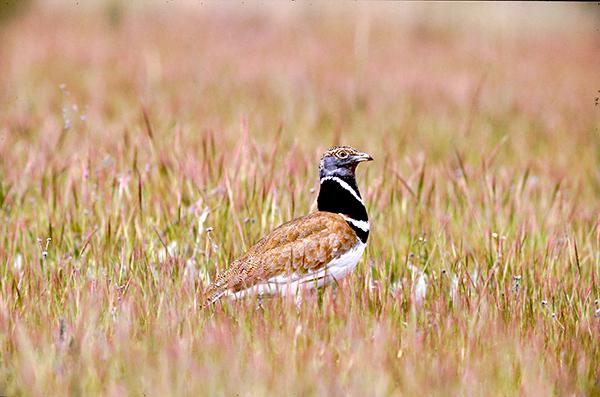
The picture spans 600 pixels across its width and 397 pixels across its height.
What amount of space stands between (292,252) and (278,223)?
1.13m

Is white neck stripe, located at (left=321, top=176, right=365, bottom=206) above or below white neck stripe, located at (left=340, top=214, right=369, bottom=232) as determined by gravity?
above

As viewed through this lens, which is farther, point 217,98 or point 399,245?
point 217,98

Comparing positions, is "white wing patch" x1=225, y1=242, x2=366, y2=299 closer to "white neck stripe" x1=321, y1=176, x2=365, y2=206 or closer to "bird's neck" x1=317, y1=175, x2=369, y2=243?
"bird's neck" x1=317, y1=175, x2=369, y2=243

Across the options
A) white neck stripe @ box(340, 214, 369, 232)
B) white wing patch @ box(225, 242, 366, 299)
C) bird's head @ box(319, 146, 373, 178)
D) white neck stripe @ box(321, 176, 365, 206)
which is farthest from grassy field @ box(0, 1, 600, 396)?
bird's head @ box(319, 146, 373, 178)

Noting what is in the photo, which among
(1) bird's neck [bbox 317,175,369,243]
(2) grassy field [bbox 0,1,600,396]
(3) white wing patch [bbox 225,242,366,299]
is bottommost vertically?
(2) grassy field [bbox 0,1,600,396]

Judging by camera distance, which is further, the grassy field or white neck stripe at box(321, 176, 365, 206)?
white neck stripe at box(321, 176, 365, 206)

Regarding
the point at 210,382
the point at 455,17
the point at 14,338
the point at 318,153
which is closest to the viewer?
the point at 210,382

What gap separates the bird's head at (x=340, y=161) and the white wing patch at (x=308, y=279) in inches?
12.5

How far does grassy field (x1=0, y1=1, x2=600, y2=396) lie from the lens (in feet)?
11.0

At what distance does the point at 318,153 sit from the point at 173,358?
3.59m

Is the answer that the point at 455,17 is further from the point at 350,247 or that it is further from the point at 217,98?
the point at 350,247

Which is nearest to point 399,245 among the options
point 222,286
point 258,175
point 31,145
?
point 258,175

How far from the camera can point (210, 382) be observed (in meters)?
3.17

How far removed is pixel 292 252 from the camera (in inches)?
152
